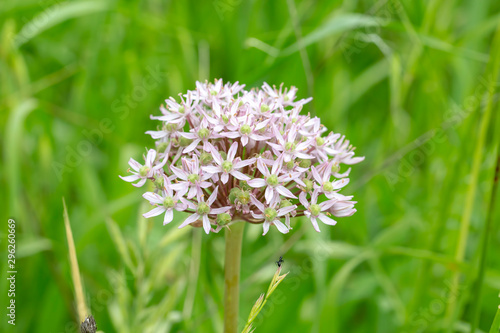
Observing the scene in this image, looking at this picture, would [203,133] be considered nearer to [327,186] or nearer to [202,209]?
[202,209]

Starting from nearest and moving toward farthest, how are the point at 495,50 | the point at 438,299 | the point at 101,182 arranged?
the point at 495,50
the point at 438,299
the point at 101,182

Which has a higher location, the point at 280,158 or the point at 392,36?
the point at 392,36

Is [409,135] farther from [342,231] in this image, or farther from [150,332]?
[150,332]

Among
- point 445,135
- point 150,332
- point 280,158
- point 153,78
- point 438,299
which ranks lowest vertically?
point 438,299

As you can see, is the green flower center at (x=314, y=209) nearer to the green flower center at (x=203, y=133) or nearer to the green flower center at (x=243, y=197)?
the green flower center at (x=243, y=197)

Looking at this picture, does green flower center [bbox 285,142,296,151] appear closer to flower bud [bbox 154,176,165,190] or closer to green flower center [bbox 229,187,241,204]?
green flower center [bbox 229,187,241,204]

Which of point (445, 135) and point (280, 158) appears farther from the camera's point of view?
point (445, 135)

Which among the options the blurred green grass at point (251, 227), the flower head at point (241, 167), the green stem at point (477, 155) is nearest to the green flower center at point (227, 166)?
the flower head at point (241, 167)

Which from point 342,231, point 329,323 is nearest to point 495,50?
point 329,323
